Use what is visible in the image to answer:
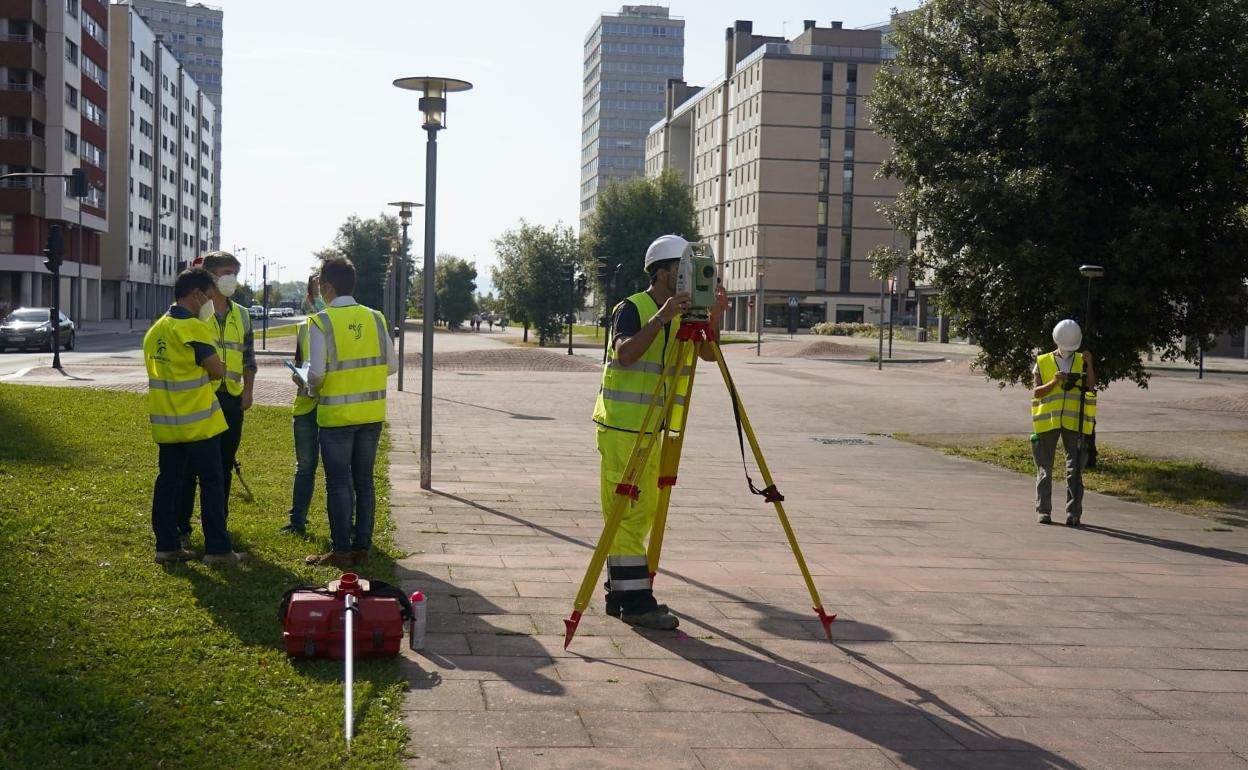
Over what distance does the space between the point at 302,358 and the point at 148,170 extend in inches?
3812

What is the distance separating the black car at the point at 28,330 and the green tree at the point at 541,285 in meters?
28.3

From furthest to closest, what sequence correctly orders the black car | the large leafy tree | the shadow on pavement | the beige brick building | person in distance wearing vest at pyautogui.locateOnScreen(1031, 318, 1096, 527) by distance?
1. the beige brick building
2. the black car
3. the large leafy tree
4. person in distance wearing vest at pyautogui.locateOnScreen(1031, 318, 1096, 527)
5. the shadow on pavement

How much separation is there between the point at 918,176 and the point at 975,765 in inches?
465

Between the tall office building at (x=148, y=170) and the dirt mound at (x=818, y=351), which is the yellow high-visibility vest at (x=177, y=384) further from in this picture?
the tall office building at (x=148, y=170)

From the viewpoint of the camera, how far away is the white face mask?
7574mm

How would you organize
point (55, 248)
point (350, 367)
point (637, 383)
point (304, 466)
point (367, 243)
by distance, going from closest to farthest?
1. point (637, 383)
2. point (350, 367)
3. point (304, 466)
4. point (55, 248)
5. point (367, 243)

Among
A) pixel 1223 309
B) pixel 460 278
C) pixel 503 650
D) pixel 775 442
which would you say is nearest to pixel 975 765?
pixel 503 650

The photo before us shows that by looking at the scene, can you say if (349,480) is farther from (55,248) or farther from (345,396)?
(55,248)

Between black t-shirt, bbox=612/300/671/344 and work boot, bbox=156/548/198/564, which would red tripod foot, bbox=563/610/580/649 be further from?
work boot, bbox=156/548/198/564

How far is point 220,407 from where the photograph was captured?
707 cm

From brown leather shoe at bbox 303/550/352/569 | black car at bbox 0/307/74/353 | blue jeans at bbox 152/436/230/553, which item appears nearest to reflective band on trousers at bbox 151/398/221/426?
blue jeans at bbox 152/436/230/553

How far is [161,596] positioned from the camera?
5852mm

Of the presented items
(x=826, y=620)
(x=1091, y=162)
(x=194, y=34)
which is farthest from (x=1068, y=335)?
(x=194, y=34)

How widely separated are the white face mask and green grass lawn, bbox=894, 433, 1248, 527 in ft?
26.5
